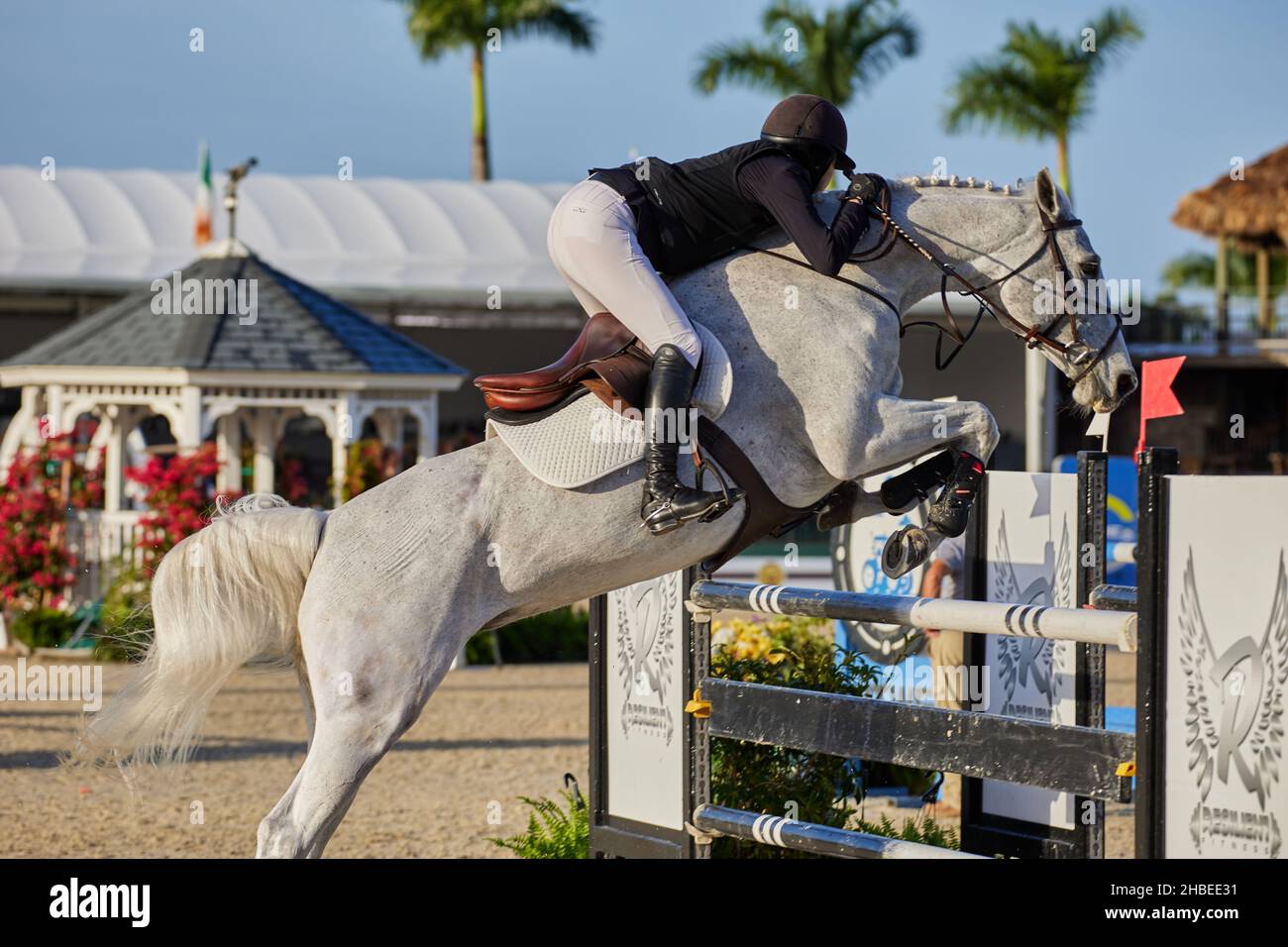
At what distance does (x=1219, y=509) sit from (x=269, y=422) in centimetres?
1292

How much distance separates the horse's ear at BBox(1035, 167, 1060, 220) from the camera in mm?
4203

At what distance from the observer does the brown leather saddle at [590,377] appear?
388 centimetres

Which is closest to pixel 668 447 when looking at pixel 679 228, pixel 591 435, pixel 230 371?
pixel 591 435

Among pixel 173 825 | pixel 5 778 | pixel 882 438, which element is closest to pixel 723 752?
pixel 882 438

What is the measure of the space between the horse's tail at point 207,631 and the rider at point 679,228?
37.6 inches

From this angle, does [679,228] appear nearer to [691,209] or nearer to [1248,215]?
[691,209]

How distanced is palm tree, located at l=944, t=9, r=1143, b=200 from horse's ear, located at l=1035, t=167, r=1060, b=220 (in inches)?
1167

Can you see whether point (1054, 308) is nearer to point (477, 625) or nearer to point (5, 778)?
point (477, 625)

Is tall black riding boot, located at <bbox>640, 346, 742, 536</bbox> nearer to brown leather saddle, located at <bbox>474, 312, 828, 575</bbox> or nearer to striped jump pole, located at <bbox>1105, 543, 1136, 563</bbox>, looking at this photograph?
brown leather saddle, located at <bbox>474, 312, 828, 575</bbox>

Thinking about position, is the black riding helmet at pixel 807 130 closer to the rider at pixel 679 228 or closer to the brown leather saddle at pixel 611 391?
the rider at pixel 679 228

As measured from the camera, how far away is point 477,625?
398 centimetres
